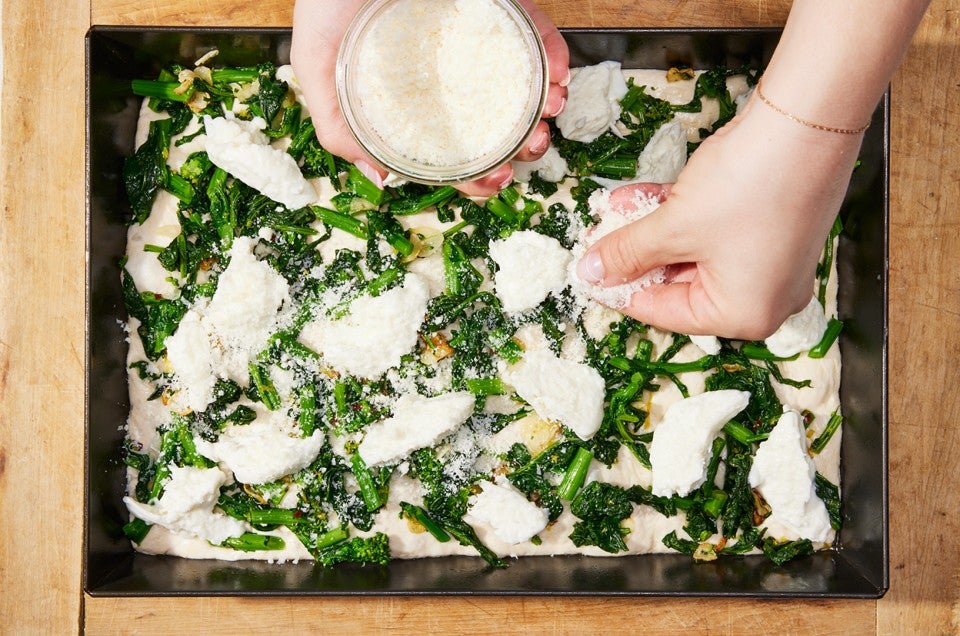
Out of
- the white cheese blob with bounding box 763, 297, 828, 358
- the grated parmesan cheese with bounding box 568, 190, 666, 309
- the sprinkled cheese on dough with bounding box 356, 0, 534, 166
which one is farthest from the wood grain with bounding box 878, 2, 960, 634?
the sprinkled cheese on dough with bounding box 356, 0, 534, 166

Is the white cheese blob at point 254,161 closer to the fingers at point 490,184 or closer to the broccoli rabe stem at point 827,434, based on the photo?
the fingers at point 490,184

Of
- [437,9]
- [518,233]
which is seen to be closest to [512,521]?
[518,233]

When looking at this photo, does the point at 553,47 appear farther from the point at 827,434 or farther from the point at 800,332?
the point at 827,434

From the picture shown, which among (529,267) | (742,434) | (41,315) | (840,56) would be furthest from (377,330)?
(840,56)

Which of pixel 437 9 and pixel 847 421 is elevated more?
pixel 437 9

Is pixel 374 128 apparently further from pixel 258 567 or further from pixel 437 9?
pixel 258 567

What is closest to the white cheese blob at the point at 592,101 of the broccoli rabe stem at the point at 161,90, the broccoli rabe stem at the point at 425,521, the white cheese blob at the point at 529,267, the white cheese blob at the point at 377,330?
the white cheese blob at the point at 529,267
